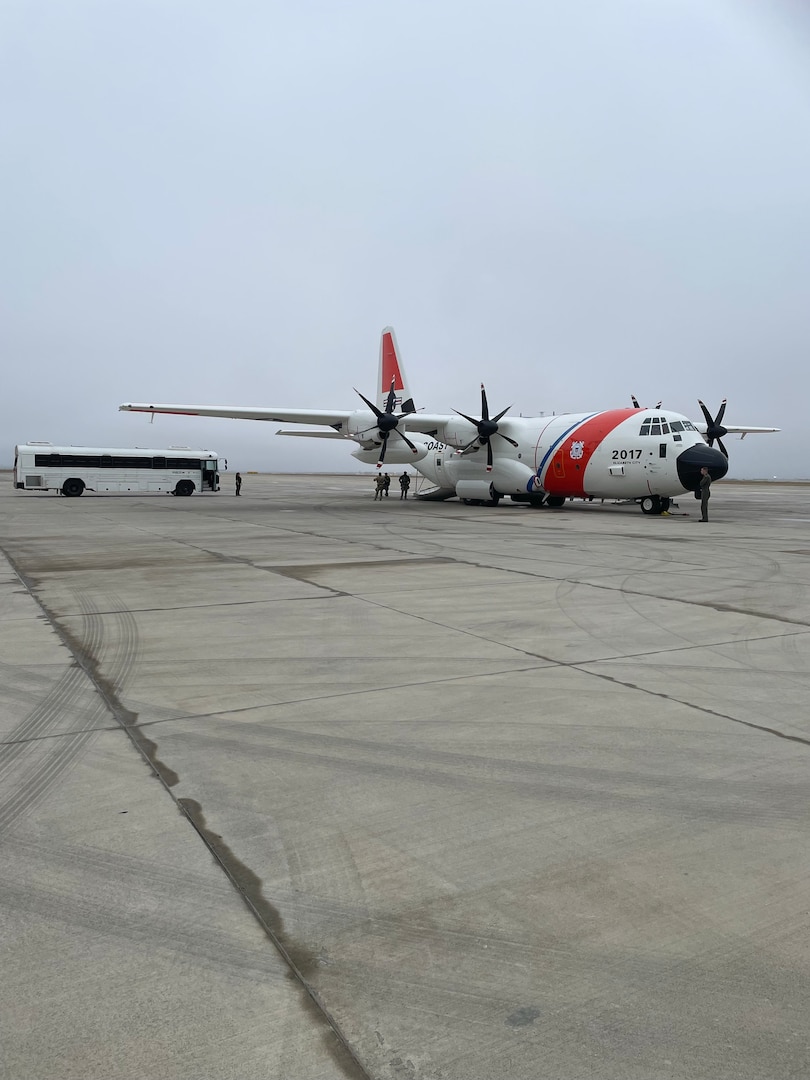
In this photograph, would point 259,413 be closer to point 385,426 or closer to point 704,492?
point 385,426

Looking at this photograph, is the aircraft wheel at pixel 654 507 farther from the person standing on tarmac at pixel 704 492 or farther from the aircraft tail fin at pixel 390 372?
the aircraft tail fin at pixel 390 372

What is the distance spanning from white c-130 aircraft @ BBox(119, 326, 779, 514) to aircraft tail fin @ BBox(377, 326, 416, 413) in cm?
5

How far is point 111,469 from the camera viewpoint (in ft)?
147

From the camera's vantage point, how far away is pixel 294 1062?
2314 millimetres

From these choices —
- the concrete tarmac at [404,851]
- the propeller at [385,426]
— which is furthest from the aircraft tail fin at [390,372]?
the concrete tarmac at [404,851]

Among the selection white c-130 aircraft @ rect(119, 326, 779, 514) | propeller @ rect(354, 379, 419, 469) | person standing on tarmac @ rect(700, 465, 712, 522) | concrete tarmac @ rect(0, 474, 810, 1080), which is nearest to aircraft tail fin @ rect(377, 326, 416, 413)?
white c-130 aircraft @ rect(119, 326, 779, 514)

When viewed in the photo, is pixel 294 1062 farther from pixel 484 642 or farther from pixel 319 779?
pixel 484 642

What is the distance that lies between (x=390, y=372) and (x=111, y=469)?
1823 cm

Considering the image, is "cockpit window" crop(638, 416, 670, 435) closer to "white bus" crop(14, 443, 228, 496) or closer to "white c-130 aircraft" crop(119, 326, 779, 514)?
"white c-130 aircraft" crop(119, 326, 779, 514)

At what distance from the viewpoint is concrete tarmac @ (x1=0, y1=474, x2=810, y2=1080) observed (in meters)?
2.44

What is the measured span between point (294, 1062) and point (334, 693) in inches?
150

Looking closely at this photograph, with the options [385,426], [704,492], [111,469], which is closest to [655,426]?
[704,492]

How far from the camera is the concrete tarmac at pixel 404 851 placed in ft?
8.01

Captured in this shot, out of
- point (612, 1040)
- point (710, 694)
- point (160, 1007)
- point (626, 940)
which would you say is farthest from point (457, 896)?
point (710, 694)
